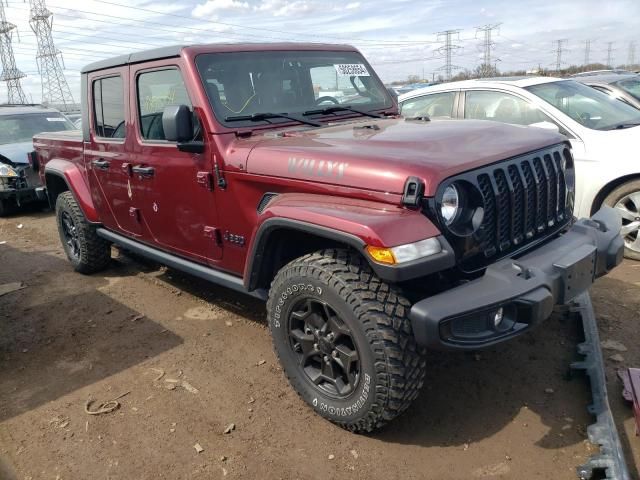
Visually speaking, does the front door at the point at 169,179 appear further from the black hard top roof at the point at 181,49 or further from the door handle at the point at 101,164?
the door handle at the point at 101,164

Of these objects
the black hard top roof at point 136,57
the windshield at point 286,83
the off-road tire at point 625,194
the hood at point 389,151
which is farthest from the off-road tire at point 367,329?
the off-road tire at point 625,194

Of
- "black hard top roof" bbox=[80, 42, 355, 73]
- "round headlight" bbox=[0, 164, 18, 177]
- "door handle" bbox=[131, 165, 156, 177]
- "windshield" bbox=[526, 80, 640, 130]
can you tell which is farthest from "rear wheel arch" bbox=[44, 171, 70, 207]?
"windshield" bbox=[526, 80, 640, 130]

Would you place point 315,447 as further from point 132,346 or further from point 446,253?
point 132,346

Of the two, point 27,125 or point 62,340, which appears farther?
point 27,125

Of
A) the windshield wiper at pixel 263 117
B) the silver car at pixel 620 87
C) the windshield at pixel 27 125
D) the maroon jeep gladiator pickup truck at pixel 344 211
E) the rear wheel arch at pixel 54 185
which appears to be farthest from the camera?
the windshield at pixel 27 125

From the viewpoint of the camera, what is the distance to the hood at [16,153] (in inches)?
347

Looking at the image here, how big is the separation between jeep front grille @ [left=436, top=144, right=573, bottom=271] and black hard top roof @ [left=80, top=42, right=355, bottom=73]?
1.93 m

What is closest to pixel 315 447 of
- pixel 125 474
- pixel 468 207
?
pixel 125 474

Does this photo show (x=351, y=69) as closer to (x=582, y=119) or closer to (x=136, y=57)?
(x=136, y=57)

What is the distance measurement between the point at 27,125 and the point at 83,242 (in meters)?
5.82

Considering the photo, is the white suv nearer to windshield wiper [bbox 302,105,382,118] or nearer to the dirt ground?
the dirt ground

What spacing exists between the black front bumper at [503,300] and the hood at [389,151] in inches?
19.4

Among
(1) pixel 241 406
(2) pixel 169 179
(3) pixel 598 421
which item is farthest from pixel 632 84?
(1) pixel 241 406

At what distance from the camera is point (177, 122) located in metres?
3.20
